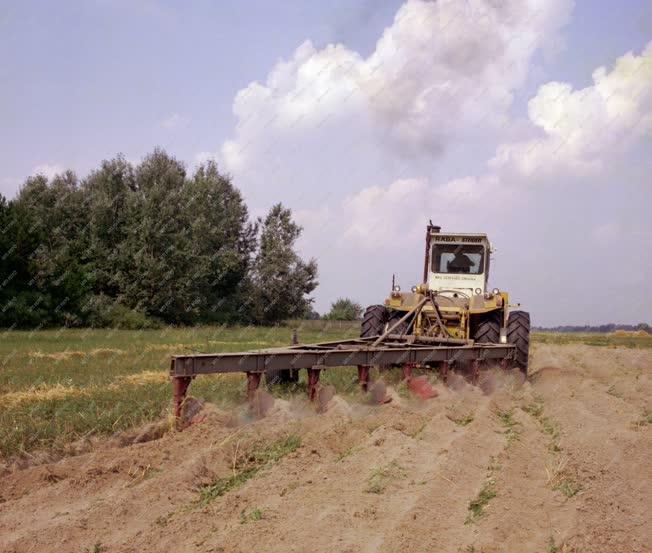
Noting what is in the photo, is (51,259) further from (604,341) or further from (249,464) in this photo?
(249,464)

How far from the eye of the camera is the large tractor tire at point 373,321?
496 inches

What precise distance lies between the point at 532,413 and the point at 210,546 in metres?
5.69

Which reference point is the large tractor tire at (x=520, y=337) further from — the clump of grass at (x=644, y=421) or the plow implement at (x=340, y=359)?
the clump of grass at (x=644, y=421)

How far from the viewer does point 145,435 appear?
673 cm

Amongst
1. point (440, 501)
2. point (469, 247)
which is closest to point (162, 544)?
point (440, 501)

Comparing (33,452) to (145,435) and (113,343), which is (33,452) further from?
(113,343)

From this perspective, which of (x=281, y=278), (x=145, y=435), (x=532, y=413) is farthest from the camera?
(x=281, y=278)

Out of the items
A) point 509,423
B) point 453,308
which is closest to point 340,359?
point 509,423

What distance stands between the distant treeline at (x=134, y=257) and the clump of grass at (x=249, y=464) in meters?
23.9

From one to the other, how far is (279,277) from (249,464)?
1546 inches

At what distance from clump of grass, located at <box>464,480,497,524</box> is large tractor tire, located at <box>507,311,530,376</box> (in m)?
6.95

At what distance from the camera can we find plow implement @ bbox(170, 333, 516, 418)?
6.97 metres

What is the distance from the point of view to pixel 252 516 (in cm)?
439

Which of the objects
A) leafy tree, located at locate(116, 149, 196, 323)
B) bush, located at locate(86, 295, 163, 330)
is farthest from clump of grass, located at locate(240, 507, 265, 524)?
leafy tree, located at locate(116, 149, 196, 323)
